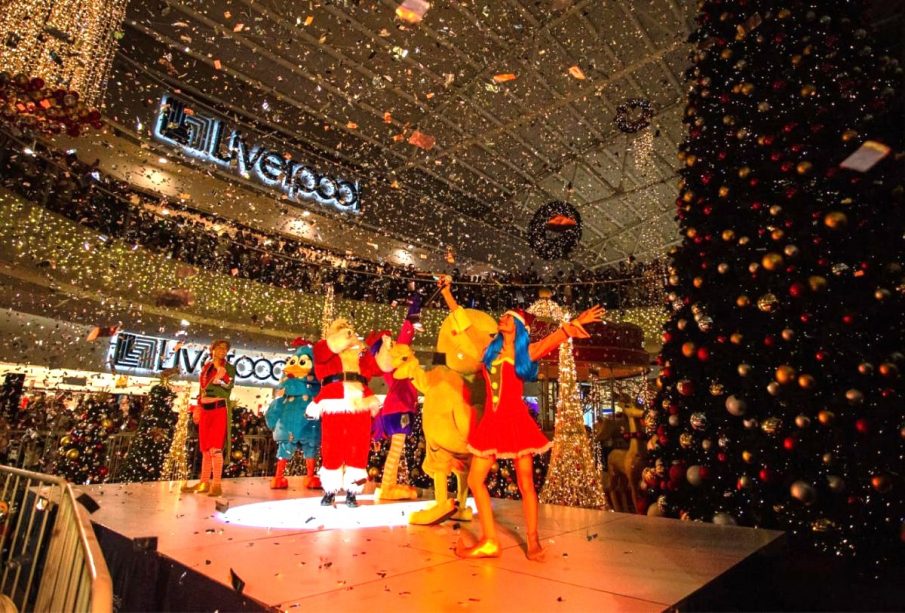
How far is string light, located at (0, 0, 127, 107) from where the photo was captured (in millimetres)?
4129

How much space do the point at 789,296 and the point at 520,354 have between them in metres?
1.51

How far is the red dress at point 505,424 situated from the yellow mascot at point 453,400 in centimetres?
45

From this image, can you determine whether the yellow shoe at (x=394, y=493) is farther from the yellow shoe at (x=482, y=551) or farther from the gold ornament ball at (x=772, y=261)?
the gold ornament ball at (x=772, y=261)

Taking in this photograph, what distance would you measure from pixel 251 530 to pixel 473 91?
340 inches

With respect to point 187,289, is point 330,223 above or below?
above

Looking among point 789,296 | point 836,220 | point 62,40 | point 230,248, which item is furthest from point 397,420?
point 230,248

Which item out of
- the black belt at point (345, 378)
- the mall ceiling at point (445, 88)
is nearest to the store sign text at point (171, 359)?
the mall ceiling at point (445, 88)

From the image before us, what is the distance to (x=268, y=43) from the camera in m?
8.51

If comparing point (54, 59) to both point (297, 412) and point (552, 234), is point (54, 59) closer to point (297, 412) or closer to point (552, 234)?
point (297, 412)

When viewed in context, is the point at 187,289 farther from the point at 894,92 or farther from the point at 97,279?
the point at 894,92

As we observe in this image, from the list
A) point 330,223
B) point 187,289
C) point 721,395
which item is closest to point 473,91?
point 330,223

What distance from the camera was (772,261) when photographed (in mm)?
2754

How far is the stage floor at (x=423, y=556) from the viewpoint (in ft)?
6.05

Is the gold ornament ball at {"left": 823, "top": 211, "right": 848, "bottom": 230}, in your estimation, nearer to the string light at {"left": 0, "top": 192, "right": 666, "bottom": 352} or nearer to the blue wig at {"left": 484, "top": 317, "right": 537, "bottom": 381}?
the blue wig at {"left": 484, "top": 317, "right": 537, "bottom": 381}
